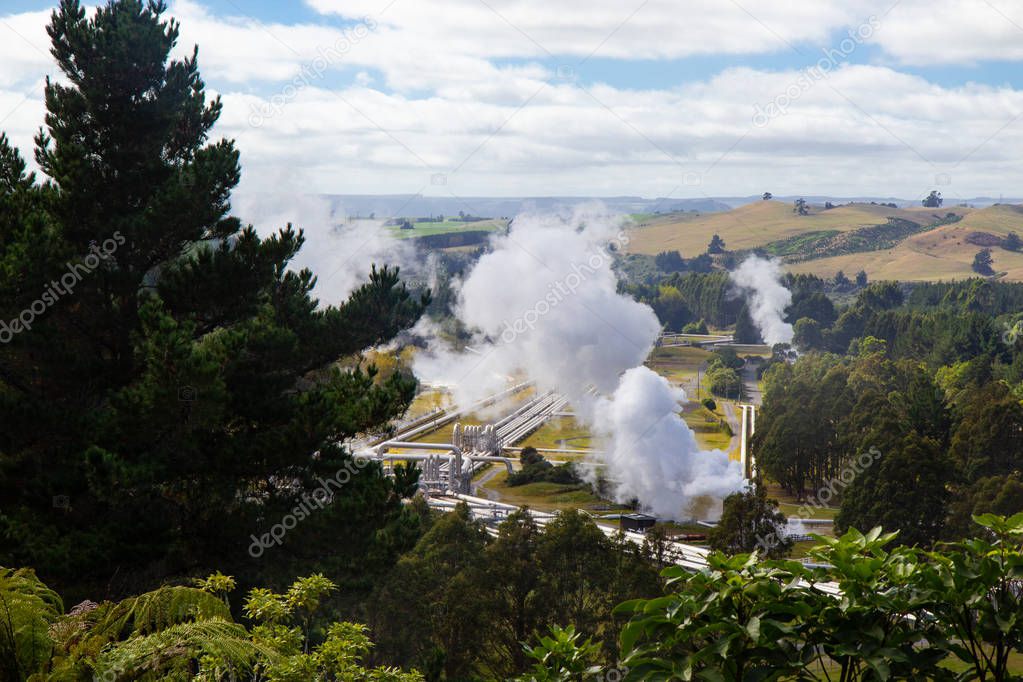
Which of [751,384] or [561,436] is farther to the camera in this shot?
[751,384]

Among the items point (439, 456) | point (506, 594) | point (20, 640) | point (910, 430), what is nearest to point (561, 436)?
point (439, 456)

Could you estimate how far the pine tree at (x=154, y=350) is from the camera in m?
18.0

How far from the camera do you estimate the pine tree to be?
18.0m

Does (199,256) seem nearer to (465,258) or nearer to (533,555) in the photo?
(533,555)

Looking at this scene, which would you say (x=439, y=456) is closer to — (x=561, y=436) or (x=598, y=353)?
(x=598, y=353)

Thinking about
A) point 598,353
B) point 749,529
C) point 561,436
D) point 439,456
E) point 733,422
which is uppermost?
point 598,353

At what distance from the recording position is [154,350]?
57.9 feet

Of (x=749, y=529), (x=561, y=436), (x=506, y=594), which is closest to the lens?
(x=506, y=594)

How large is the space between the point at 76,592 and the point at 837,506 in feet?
184

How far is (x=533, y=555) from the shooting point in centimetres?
3094

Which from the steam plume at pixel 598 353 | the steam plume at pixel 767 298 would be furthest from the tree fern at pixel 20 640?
the steam plume at pixel 767 298

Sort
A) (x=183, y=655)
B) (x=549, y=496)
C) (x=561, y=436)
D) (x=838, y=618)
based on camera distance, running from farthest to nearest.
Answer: (x=561, y=436) → (x=549, y=496) → (x=183, y=655) → (x=838, y=618)

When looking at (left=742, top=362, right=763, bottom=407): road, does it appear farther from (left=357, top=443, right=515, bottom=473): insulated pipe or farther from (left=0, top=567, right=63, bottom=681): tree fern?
(left=0, top=567, right=63, bottom=681): tree fern

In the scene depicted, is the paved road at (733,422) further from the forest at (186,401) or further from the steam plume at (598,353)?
the forest at (186,401)
